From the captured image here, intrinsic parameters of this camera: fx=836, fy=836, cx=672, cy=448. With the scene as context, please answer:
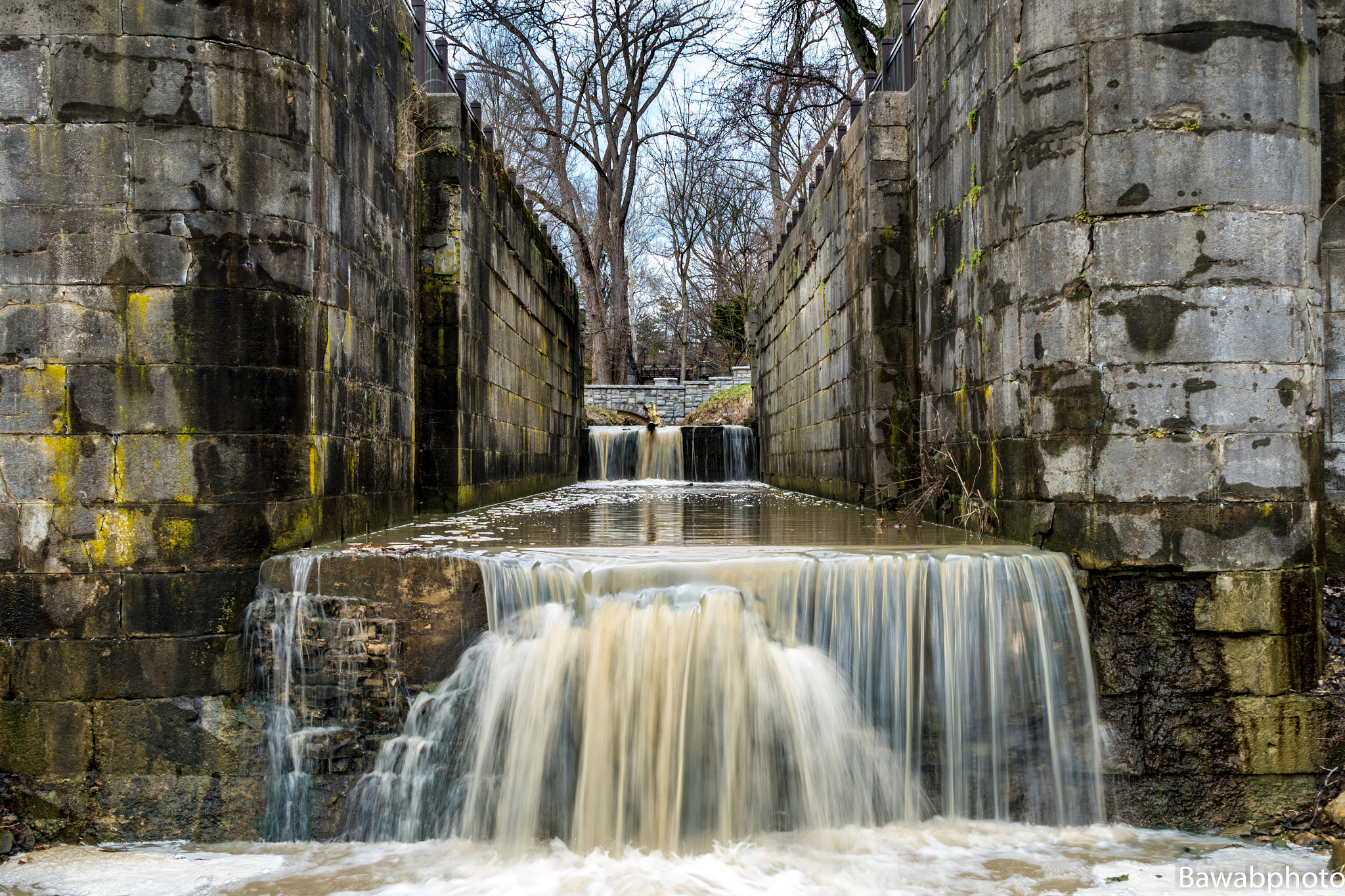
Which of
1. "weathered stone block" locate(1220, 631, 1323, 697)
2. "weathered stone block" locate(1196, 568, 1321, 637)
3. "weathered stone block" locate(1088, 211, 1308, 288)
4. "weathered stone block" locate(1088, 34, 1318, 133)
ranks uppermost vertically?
"weathered stone block" locate(1088, 34, 1318, 133)

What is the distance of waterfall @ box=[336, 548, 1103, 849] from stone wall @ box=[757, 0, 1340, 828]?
0.32 meters

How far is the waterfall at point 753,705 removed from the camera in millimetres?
3943

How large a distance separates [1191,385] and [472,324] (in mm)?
5573

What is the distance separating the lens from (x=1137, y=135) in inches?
160

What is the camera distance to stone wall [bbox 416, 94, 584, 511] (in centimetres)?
697

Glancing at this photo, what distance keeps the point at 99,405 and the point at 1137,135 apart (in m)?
5.15

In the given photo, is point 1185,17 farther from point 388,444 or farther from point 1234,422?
point 388,444

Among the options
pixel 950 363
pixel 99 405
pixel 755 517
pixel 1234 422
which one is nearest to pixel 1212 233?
pixel 1234 422

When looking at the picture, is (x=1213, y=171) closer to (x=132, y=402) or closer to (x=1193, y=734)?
(x=1193, y=734)

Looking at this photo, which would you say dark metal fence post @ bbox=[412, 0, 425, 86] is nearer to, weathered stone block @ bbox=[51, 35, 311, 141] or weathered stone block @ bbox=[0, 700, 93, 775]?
weathered stone block @ bbox=[51, 35, 311, 141]

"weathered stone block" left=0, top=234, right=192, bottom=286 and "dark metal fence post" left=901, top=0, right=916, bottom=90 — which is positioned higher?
"dark metal fence post" left=901, top=0, right=916, bottom=90

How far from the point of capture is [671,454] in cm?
1509

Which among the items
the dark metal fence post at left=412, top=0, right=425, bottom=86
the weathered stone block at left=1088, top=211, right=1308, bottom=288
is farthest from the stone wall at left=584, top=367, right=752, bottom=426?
the weathered stone block at left=1088, top=211, right=1308, bottom=288

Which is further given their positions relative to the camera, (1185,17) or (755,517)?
(755,517)
